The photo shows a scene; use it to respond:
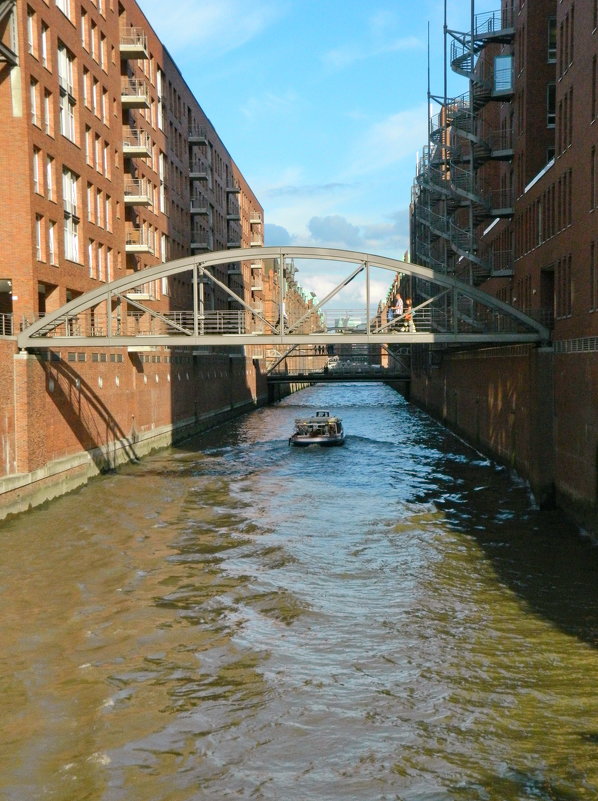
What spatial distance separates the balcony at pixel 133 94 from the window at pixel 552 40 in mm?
17748

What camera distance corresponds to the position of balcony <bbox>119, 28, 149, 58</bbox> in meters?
39.4

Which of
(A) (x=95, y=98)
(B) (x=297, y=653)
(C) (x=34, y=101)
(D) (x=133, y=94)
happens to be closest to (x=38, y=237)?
(C) (x=34, y=101)

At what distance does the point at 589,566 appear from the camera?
60.4 feet

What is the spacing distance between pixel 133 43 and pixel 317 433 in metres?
20.3

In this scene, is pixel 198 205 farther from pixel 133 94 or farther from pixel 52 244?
pixel 52 244

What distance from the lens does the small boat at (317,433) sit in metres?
43.6

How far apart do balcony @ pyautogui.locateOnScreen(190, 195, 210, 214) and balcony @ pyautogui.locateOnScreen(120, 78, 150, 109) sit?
16.4 metres

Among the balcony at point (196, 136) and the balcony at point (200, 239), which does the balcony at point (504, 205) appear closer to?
the balcony at point (200, 239)

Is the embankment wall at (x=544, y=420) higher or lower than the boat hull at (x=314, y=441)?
higher

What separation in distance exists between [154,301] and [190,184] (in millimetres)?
17198

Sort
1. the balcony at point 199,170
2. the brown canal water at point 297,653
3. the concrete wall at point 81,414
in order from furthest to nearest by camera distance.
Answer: the balcony at point 199,170
the concrete wall at point 81,414
the brown canal water at point 297,653

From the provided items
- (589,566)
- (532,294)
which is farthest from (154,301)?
(589,566)

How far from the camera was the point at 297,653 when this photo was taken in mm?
13625

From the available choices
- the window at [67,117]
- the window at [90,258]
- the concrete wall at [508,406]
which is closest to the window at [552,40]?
the concrete wall at [508,406]
